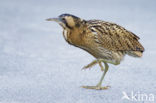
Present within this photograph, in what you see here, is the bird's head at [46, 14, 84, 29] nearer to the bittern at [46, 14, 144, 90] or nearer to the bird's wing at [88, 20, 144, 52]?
the bittern at [46, 14, 144, 90]

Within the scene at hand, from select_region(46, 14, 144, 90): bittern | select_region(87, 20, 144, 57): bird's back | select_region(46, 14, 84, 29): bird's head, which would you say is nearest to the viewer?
select_region(46, 14, 84, 29): bird's head

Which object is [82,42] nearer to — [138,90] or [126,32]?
[126,32]

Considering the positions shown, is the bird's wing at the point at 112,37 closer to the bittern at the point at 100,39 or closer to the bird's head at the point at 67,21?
the bittern at the point at 100,39

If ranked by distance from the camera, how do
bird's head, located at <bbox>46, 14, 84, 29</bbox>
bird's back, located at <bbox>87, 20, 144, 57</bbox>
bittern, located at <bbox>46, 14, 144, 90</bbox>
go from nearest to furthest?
bird's head, located at <bbox>46, 14, 84, 29</bbox> → bittern, located at <bbox>46, 14, 144, 90</bbox> → bird's back, located at <bbox>87, 20, 144, 57</bbox>

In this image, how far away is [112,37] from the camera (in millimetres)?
10234

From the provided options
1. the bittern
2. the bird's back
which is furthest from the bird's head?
the bird's back

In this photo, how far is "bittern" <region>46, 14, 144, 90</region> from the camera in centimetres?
941

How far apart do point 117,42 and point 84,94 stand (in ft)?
3.80

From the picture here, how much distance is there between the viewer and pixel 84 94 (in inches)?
411

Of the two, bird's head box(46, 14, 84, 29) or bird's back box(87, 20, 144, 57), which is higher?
bird's head box(46, 14, 84, 29)

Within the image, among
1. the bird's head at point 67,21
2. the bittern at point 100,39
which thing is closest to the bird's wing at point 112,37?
the bittern at point 100,39

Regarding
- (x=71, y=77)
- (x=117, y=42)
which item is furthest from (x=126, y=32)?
(x=71, y=77)

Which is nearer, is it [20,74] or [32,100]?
[32,100]

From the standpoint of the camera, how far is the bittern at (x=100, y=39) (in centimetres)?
941
